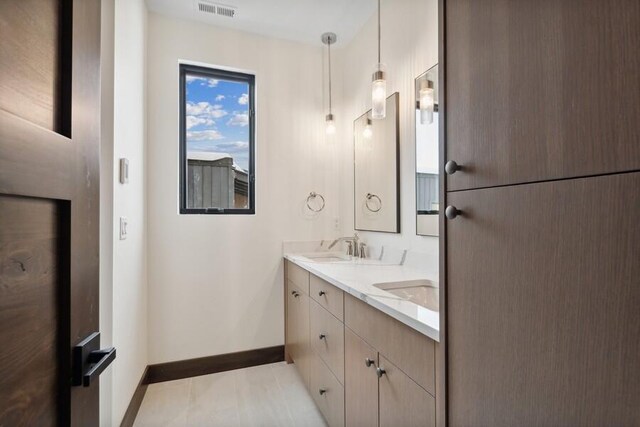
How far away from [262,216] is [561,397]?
7.40ft

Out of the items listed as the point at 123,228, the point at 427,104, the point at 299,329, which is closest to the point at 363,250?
the point at 299,329

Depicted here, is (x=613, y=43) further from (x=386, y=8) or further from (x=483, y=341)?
(x=386, y=8)

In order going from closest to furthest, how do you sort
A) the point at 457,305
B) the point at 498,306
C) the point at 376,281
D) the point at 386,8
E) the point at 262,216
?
the point at 498,306 → the point at 457,305 → the point at 376,281 → the point at 386,8 → the point at 262,216

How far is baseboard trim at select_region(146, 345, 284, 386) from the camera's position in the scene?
230 cm

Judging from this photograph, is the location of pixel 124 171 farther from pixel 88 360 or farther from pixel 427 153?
pixel 427 153

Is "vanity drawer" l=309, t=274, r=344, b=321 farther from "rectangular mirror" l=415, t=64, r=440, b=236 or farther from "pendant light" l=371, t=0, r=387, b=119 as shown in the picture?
"pendant light" l=371, t=0, r=387, b=119

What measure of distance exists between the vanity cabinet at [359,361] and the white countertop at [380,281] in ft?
0.15

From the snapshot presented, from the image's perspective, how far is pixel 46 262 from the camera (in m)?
0.60

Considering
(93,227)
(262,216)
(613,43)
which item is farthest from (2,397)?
(262,216)

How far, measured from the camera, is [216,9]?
2.27 m

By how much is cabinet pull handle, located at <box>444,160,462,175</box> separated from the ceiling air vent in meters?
2.22

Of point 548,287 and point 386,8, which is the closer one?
point 548,287

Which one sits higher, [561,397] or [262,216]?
[262,216]

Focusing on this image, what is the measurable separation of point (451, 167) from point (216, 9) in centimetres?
230
